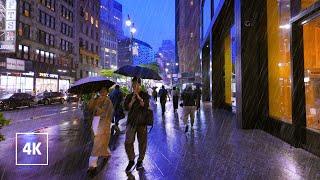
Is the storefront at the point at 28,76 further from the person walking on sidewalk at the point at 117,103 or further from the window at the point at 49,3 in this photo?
the person walking on sidewalk at the point at 117,103

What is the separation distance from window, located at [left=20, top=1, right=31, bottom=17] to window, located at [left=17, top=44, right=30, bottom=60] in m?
4.49

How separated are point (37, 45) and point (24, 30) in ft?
13.7

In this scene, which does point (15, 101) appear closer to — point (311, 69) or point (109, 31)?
point (311, 69)

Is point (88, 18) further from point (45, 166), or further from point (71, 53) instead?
point (45, 166)

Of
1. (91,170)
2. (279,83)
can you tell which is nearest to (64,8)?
(279,83)

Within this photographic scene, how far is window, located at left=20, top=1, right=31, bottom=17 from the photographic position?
4769cm

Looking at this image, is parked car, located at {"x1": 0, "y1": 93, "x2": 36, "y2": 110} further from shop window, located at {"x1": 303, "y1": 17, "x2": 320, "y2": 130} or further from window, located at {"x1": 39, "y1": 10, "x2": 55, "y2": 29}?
shop window, located at {"x1": 303, "y1": 17, "x2": 320, "y2": 130}

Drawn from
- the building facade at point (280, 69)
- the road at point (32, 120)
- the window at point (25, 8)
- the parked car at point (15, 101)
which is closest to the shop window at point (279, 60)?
the building facade at point (280, 69)

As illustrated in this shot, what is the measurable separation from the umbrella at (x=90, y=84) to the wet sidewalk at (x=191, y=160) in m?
1.62

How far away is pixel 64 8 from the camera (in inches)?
2470

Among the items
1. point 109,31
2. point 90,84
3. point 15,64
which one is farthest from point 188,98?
point 109,31

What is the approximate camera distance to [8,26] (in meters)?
37.0

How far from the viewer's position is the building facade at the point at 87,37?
70.0 meters

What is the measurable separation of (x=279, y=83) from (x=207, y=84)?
91.4ft
